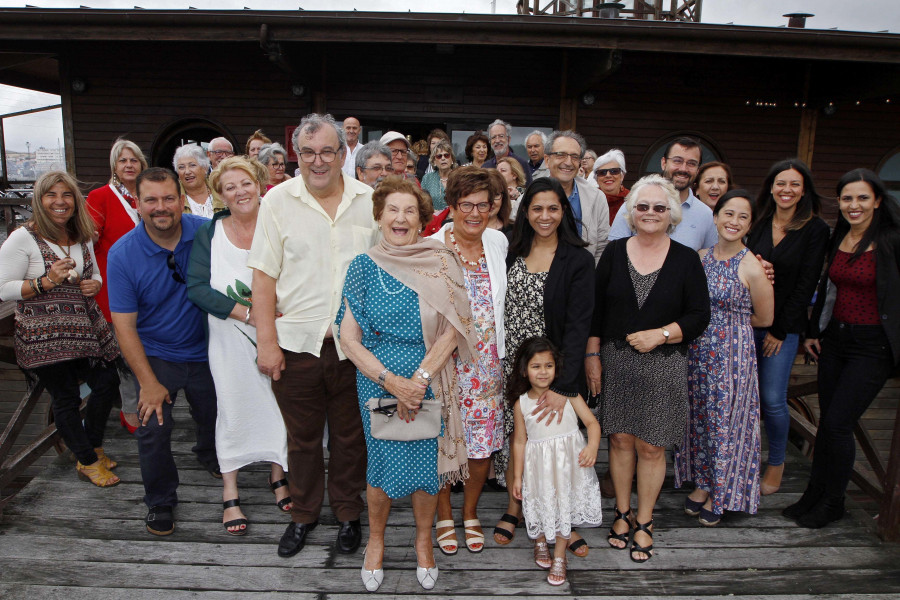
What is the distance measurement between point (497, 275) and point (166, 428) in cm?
188

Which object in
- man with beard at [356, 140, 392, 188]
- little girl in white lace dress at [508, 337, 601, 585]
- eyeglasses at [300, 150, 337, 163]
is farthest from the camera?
man with beard at [356, 140, 392, 188]

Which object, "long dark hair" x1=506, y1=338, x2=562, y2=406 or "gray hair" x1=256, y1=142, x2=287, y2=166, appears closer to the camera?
"long dark hair" x1=506, y1=338, x2=562, y2=406

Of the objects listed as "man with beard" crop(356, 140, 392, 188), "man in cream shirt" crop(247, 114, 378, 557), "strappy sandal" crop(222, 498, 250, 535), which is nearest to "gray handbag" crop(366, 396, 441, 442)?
"man in cream shirt" crop(247, 114, 378, 557)

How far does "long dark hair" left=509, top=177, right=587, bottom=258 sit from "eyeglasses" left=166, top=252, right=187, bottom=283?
169 cm

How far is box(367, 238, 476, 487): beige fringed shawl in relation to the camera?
2289 millimetres

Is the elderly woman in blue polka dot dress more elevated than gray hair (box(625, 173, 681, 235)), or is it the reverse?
gray hair (box(625, 173, 681, 235))

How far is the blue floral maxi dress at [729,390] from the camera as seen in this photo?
→ 2832mm

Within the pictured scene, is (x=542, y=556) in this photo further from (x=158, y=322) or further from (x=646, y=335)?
(x=158, y=322)

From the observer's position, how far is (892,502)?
9.44 ft

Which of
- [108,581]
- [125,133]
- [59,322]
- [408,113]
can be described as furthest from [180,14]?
[108,581]

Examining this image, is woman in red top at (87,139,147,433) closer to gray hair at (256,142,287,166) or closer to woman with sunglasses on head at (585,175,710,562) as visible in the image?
gray hair at (256,142,287,166)

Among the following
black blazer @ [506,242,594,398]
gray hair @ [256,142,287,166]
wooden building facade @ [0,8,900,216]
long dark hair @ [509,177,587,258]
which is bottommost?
black blazer @ [506,242,594,398]

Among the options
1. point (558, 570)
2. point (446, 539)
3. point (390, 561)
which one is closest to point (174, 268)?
point (390, 561)

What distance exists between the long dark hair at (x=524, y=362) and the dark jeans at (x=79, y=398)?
8.05ft
